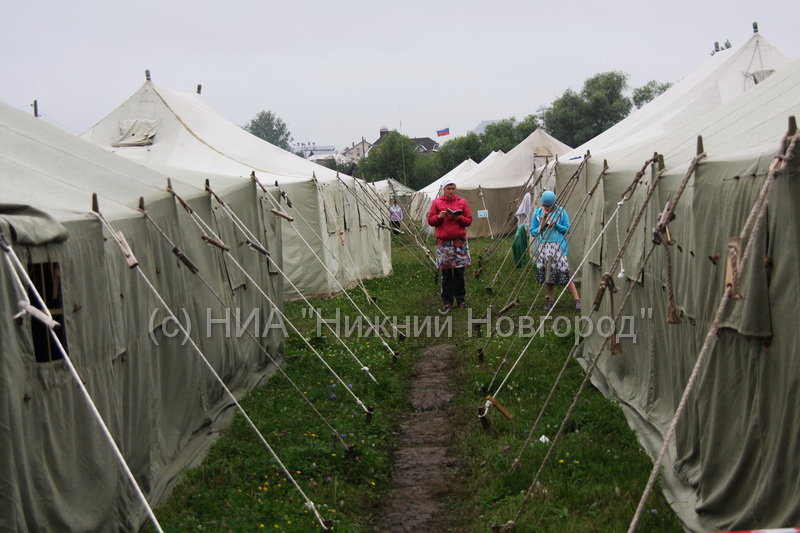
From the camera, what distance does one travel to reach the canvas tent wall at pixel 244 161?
41.8 feet

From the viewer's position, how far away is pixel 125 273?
4.85 metres

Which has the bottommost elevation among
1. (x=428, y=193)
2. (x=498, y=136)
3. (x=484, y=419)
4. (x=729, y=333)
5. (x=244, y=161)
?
(x=484, y=419)

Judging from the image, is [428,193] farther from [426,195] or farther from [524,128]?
[524,128]

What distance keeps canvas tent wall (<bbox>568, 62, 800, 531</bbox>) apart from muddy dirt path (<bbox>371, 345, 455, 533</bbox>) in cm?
146

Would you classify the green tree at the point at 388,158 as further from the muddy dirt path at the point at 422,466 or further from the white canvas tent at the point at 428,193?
the muddy dirt path at the point at 422,466

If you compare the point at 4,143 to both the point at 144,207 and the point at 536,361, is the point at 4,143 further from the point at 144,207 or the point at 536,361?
the point at 536,361

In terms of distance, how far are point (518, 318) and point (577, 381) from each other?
3361 millimetres

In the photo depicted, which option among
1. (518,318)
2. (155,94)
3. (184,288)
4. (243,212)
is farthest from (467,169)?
(184,288)

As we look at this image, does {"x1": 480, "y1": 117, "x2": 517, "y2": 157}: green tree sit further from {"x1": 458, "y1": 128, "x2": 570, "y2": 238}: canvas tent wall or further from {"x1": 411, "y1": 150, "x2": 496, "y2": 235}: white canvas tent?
{"x1": 458, "y1": 128, "x2": 570, "y2": 238}: canvas tent wall

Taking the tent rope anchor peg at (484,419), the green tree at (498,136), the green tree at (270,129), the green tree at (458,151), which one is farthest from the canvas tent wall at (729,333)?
the green tree at (270,129)

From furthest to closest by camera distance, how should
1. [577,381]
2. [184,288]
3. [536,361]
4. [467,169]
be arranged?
[467,169], [536,361], [577,381], [184,288]

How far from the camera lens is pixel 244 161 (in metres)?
13.2

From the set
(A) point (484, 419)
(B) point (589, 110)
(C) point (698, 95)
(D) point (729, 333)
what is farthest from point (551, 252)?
(B) point (589, 110)

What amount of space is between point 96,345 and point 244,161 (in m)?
9.29
